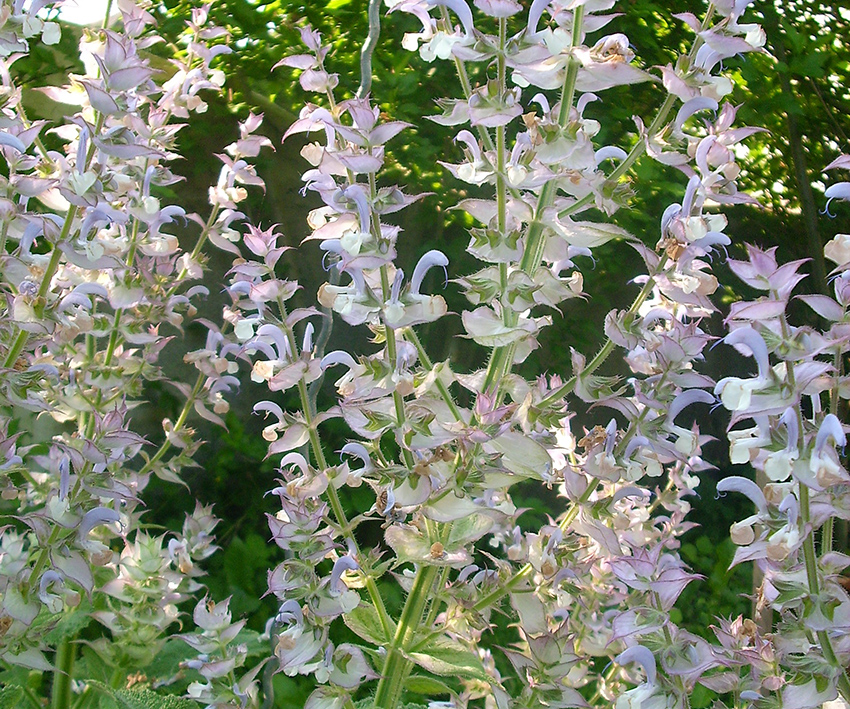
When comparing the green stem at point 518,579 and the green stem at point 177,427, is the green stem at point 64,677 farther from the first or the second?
the green stem at point 518,579

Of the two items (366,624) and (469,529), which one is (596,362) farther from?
(366,624)

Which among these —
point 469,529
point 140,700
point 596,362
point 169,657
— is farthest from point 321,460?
point 169,657

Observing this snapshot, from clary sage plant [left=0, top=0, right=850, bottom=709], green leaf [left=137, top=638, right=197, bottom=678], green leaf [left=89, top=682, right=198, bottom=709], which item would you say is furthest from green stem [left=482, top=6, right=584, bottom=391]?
green leaf [left=137, top=638, right=197, bottom=678]

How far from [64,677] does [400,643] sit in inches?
24.2

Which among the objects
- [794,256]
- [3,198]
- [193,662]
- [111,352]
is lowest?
[794,256]

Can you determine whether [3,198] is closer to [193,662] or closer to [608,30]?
[193,662]

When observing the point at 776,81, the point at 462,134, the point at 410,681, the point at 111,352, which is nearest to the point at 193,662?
the point at 410,681

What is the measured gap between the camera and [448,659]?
0.79 meters

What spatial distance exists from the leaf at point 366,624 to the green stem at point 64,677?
19.6 inches

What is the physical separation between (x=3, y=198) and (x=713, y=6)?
0.78 meters

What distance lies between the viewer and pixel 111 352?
1.19 metres

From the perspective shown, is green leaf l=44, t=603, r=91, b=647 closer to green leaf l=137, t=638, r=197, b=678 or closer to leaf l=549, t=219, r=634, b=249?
green leaf l=137, t=638, r=197, b=678

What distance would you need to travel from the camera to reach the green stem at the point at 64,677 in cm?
112

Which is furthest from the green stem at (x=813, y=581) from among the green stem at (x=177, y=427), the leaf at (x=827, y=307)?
the green stem at (x=177, y=427)
